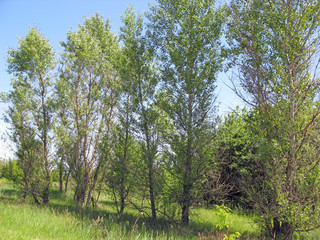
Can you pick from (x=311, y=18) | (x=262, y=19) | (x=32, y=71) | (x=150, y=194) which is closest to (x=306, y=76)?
(x=311, y=18)

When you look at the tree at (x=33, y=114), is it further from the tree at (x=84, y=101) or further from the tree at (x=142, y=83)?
the tree at (x=142, y=83)

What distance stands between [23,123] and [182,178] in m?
8.77

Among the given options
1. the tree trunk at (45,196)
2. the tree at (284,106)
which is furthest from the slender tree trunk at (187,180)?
the tree trunk at (45,196)

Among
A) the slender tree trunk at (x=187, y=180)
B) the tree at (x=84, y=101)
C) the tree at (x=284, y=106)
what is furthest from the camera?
the tree at (x=84, y=101)

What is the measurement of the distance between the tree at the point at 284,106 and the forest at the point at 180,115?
35mm

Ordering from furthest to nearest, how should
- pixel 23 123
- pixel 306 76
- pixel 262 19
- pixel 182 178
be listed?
pixel 23 123
pixel 182 178
pixel 262 19
pixel 306 76

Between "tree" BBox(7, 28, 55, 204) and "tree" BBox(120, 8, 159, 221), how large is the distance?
189 inches

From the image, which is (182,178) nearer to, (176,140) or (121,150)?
(176,140)

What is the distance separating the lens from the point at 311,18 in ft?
26.5

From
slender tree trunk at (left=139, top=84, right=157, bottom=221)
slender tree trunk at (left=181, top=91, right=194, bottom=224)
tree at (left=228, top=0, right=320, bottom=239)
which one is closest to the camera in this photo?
tree at (left=228, top=0, right=320, bottom=239)

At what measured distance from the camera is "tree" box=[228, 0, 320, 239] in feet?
24.6

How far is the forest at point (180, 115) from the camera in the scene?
26.0ft

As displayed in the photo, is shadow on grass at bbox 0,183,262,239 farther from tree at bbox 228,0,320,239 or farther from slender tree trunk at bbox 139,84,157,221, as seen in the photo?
tree at bbox 228,0,320,239

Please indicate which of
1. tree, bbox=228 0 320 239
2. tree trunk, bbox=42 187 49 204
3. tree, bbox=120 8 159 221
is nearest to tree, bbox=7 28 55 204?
tree trunk, bbox=42 187 49 204
